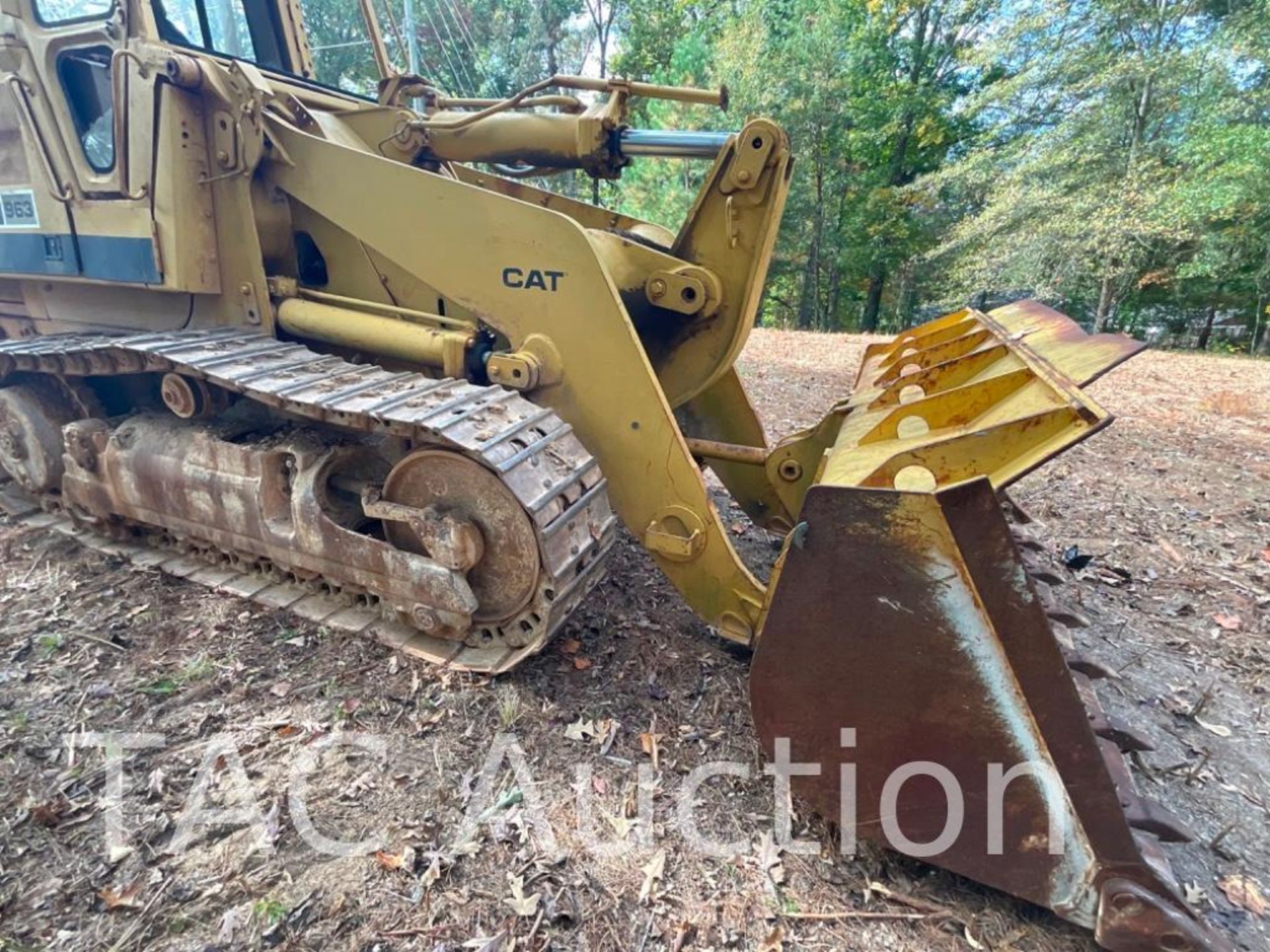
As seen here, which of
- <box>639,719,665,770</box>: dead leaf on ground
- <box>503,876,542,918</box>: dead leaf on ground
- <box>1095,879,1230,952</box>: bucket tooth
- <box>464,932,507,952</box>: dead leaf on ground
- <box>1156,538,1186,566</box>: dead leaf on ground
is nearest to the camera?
<box>1095,879,1230,952</box>: bucket tooth

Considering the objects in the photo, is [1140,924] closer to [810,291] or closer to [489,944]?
[489,944]

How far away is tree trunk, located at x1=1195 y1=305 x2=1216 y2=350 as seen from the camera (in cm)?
1983

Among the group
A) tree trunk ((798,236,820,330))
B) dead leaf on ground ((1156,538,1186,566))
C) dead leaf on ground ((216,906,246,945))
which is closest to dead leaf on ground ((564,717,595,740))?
dead leaf on ground ((216,906,246,945))

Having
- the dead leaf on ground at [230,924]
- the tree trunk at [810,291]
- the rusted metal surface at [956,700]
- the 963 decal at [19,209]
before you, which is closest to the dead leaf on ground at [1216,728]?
the rusted metal surface at [956,700]

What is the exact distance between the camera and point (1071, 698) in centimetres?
165

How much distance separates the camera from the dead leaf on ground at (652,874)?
74.7 inches

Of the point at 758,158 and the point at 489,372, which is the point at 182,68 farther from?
the point at 758,158

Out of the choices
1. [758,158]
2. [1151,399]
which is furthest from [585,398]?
[1151,399]

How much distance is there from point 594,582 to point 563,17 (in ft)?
76.4

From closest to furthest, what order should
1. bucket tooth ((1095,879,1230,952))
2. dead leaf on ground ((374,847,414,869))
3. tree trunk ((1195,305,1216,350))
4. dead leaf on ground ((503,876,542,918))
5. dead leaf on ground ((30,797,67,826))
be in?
bucket tooth ((1095,879,1230,952)), dead leaf on ground ((503,876,542,918)), dead leaf on ground ((374,847,414,869)), dead leaf on ground ((30,797,67,826)), tree trunk ((1195,305,1216,350))

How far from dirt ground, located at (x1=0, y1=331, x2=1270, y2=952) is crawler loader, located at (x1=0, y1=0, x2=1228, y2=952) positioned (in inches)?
7.5

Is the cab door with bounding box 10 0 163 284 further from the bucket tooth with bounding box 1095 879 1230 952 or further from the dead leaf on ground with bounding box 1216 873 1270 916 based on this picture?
the dead leaf on ground with bounding box 1216 873 1270 916

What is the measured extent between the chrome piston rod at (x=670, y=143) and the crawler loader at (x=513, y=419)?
0.7 inches

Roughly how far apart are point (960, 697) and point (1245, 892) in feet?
3.64
